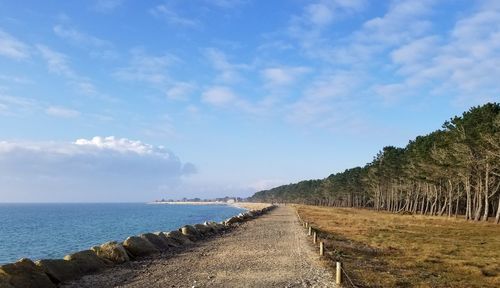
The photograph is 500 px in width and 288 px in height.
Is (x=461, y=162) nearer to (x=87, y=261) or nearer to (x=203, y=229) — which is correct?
(x=203, y=229)

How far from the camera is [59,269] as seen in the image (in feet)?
69.2

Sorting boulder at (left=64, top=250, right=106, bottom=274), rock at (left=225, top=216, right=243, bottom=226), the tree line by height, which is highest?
the tree line

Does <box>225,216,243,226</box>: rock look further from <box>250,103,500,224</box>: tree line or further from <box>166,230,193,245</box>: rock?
<box>250,103,500,224</box>: tree line

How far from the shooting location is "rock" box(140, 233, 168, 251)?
3288 centimetres

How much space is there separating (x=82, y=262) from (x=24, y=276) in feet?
14.8

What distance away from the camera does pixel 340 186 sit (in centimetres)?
18938

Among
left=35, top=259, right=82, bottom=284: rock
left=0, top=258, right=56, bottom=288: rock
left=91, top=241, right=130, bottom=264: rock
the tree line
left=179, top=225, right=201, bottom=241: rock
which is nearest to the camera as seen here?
left=0, top=258, right=56, bottom=288: rock

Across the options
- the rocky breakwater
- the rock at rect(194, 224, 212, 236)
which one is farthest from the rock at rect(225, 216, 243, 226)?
the rocky breakwater

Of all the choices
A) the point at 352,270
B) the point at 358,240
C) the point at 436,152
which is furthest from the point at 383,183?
the point at 352,270

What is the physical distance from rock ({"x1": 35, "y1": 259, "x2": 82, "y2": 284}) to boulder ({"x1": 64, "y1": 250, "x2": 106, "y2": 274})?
364mm

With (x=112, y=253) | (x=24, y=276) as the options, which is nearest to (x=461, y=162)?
(x=112, y=253)

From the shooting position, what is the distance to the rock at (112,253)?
84.6ft

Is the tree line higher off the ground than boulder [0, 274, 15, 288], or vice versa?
the tree line

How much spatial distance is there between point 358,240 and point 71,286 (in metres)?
26.5
